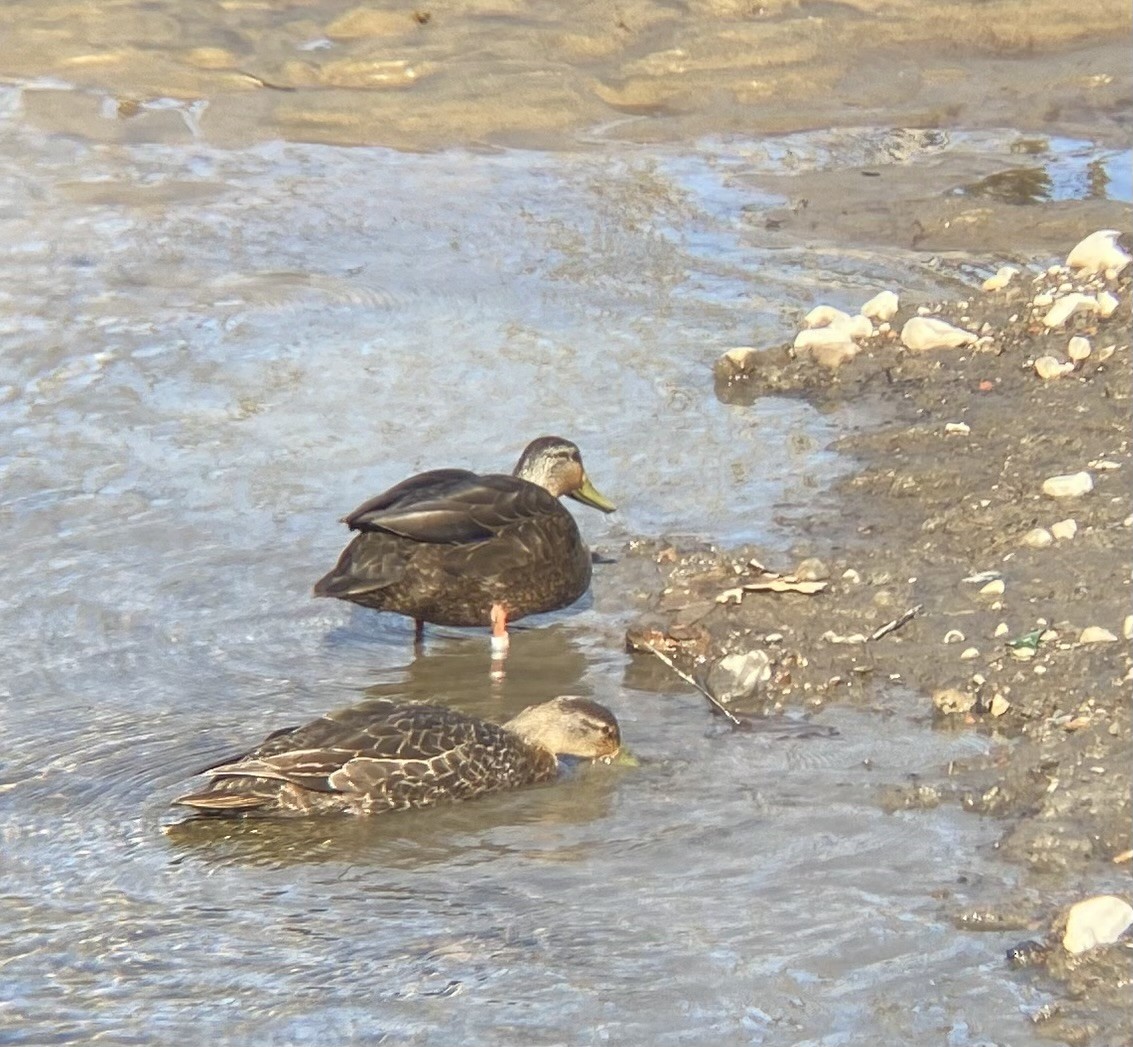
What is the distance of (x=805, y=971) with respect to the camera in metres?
5.09

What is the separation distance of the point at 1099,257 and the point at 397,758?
5552 millimetres

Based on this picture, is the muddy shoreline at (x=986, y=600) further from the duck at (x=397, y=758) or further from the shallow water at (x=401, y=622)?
the duck at (x=397, y=758)

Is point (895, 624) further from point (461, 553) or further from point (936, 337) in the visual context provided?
point (936, 337)

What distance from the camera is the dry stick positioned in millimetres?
6779

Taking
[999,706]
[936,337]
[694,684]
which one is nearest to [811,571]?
[694,684]

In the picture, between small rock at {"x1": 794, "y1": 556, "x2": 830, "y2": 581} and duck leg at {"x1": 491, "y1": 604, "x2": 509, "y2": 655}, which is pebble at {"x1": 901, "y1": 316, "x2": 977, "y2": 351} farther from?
duck leg at {"x1": 491, "y1": 604, "x2": 509, "y2": 655}

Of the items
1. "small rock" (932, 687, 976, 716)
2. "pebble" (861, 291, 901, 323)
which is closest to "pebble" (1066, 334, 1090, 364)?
"pebble" (861, 291, 901, 323)

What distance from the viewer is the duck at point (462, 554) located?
761 cm

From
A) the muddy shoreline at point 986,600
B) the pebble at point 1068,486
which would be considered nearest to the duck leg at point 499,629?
the muddy shoreline at point 986,600

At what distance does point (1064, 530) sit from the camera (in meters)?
7.52

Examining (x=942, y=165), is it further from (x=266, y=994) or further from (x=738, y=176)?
(x=266, y=994)

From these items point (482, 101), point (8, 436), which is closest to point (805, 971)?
point (8, 436)

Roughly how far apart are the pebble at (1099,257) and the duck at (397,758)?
483 centimetres

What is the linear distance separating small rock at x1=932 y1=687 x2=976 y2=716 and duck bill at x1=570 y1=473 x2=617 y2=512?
225 cm
